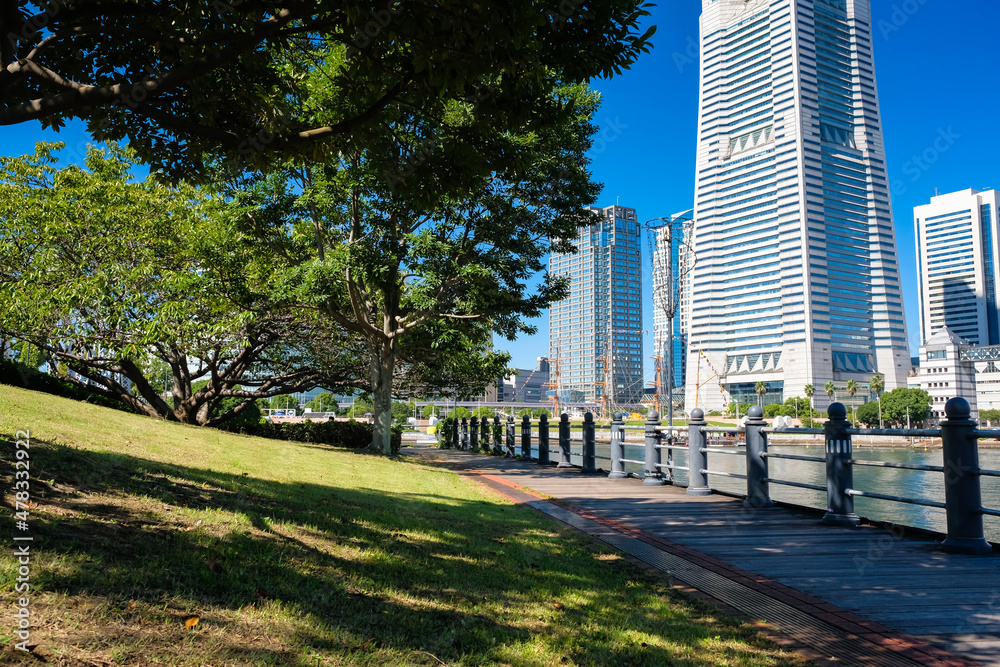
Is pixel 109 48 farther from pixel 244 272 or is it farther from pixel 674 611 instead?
pixel 244 272

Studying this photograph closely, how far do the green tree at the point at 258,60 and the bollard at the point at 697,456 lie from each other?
19.4 feet

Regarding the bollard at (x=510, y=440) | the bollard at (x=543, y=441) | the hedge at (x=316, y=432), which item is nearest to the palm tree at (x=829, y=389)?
the hedge at (x=316, y=432)

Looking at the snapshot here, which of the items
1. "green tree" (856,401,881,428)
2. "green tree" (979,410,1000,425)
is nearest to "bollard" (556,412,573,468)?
"green tree" (856,401,881,428)

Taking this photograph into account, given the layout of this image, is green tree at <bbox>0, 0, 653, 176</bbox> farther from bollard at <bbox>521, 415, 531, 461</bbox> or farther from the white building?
the white building

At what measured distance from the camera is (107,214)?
17531mm

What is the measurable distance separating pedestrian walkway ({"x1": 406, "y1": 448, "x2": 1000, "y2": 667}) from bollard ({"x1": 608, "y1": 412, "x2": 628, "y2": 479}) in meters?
3.36

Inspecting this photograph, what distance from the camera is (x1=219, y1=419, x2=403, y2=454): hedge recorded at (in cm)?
2380

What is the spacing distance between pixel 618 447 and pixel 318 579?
9.28m

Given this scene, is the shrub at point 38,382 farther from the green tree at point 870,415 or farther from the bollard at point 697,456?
the green tree at point 870,415

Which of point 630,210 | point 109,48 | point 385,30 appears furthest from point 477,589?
point 630,210

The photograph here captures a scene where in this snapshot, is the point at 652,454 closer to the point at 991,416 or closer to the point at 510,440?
the point at 510,440

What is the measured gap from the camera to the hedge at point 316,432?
23.8 m

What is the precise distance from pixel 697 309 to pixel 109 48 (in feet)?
560

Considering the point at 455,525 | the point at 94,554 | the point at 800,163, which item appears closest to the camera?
the point at 94,554
